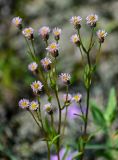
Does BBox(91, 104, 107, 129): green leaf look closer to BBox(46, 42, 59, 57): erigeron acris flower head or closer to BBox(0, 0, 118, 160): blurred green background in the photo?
BBox(0, 0, 118, 160): blurred green background

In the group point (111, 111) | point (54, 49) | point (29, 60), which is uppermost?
point (29, 60)

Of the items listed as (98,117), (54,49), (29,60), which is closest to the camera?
(54,49)

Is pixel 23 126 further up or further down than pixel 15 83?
further down

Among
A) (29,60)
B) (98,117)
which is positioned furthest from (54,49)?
(29,60)

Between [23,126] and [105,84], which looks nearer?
[23,126]

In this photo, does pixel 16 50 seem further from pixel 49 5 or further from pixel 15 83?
pixel 49 5

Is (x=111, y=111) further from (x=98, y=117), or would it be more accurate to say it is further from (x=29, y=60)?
(x=29, y=60)

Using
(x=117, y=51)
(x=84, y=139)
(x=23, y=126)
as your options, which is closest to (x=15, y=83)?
(x=23, y=126)

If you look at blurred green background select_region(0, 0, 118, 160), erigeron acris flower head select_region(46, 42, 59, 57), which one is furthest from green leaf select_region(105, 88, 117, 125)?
erigeron acris flower head select_region(46, 42, 59, 57)
